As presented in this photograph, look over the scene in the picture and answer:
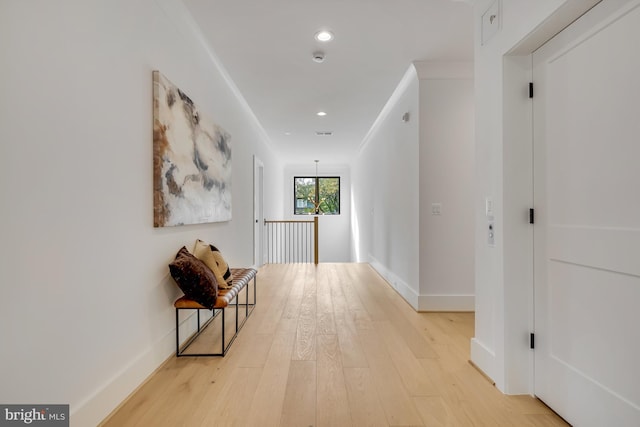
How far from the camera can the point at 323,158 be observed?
9.24 metres

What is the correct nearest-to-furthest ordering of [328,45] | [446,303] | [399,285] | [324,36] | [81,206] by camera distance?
[81,206]
[324,36]
[328,45]
[446,303]
[399,285]

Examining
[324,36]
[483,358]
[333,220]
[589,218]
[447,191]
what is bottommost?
[483,358]

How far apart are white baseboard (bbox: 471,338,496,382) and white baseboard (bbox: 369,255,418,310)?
4.33 ft

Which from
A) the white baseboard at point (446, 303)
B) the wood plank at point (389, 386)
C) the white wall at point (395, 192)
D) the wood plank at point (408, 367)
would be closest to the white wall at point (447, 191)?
the white baseboard at point (446, 303)

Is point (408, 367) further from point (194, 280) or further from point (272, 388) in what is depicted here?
point (194, 280)

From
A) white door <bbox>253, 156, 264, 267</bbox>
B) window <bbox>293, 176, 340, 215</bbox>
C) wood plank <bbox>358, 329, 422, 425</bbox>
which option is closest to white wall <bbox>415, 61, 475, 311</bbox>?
wood plank <bbox>358, 329, 422, 425</bbox>

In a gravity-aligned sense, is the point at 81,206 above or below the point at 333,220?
above

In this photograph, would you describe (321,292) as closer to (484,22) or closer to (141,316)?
(141,316)

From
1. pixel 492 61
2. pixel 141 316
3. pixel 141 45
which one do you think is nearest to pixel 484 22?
pixel 492 61

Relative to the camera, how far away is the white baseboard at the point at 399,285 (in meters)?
3.75

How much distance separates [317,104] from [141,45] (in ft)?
9.66

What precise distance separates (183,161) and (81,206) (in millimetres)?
1061

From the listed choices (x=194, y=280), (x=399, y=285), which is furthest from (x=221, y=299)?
(x=399, y=285)

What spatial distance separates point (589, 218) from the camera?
1537 mm
